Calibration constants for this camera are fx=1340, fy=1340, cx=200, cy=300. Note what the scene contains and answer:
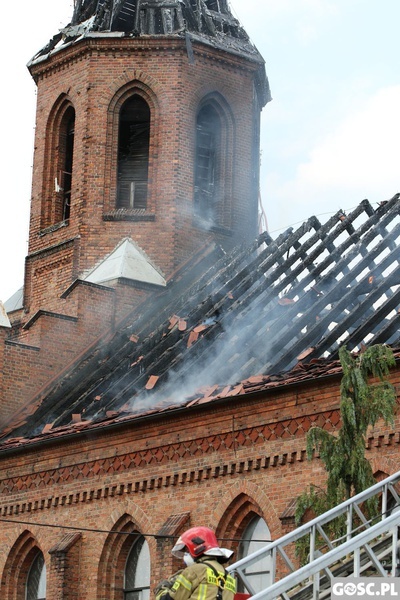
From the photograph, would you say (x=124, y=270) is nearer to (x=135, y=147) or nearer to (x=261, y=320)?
(x=135, y=147)

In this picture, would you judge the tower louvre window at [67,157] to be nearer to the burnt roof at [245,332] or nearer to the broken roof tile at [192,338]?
the burnt roof at [245,332]

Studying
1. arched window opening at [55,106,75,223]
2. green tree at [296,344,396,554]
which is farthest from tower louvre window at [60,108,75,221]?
green tree at [296,344,396,554]

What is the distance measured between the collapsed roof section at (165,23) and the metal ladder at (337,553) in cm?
1837

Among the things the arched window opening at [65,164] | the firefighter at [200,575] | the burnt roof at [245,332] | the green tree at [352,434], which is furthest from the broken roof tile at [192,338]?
the firefighter at [200,575]

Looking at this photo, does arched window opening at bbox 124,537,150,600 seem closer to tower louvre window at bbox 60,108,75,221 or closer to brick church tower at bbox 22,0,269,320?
brick church tower at bbox 22,0,269,320

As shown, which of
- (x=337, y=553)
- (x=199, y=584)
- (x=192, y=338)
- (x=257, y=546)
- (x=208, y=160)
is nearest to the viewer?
(x=199, y=584)

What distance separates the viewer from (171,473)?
22.3m

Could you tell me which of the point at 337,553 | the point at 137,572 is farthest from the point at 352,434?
the point at 137,572

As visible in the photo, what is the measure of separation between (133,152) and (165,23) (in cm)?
314

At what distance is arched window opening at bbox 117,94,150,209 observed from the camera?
31562 mm

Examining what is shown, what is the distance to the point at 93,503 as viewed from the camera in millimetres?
23734

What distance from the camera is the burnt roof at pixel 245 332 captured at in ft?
71.1

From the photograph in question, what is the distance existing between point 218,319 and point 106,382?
2598 millimetres

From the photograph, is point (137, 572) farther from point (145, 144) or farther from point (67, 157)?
point (67, 157)
